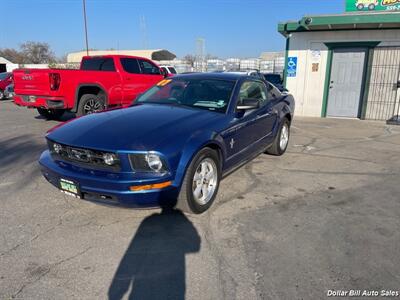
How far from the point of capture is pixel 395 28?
10.5 m

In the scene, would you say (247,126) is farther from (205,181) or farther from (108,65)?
(108,65)

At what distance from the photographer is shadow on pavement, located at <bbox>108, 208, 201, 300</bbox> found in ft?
8.12

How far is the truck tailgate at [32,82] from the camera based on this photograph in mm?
8227

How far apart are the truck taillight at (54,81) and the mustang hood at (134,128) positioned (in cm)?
480

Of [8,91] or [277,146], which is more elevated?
[8,91]

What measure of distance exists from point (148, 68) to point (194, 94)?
244 inches

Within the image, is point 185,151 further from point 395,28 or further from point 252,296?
point 395,28

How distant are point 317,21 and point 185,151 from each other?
9560mm

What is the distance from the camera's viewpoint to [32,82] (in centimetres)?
848

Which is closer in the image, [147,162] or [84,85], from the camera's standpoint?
[147,162]

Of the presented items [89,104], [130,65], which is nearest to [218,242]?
[89,104]

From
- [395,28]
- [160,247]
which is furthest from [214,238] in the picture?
[395,28]

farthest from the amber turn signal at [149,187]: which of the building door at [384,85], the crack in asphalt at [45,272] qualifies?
the building door at [384,85]

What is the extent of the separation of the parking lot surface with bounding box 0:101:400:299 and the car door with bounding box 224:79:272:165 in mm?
536
